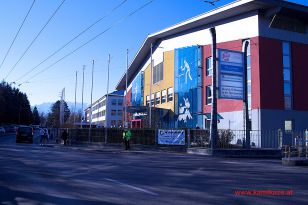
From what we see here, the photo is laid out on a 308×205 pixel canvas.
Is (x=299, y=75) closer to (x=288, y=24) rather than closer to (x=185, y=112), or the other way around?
(x=288, y=24)

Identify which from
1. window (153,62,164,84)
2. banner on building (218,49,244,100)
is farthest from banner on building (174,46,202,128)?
banner on building (218,49,244,100)

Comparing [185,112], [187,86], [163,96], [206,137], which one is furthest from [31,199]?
[163,96]

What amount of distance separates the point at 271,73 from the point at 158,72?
2120 cm

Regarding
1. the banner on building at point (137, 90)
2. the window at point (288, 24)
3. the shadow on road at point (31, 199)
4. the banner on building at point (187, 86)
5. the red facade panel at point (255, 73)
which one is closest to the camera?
the shadow on road at point (31, 199)

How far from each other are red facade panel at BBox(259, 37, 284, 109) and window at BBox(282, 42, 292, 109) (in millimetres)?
687

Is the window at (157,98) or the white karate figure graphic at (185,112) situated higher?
the window at (157,98)

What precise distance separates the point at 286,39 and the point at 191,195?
34.7 metres

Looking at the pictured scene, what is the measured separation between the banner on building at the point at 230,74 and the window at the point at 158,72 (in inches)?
988

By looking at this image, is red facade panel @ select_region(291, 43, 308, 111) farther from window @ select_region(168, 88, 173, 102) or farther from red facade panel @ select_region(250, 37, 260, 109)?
window @ select_region(168, 88, 173, 102)

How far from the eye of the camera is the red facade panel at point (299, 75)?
135 ft

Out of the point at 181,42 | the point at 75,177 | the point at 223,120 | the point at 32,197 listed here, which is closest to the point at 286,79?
the point at 223,120

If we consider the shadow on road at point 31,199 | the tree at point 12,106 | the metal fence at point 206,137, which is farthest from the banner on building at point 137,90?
the shadow on road at point 31,199

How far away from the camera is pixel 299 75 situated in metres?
41.6

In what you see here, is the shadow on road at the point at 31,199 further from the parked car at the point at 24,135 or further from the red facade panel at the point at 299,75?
the parked car at the point at 24,135
